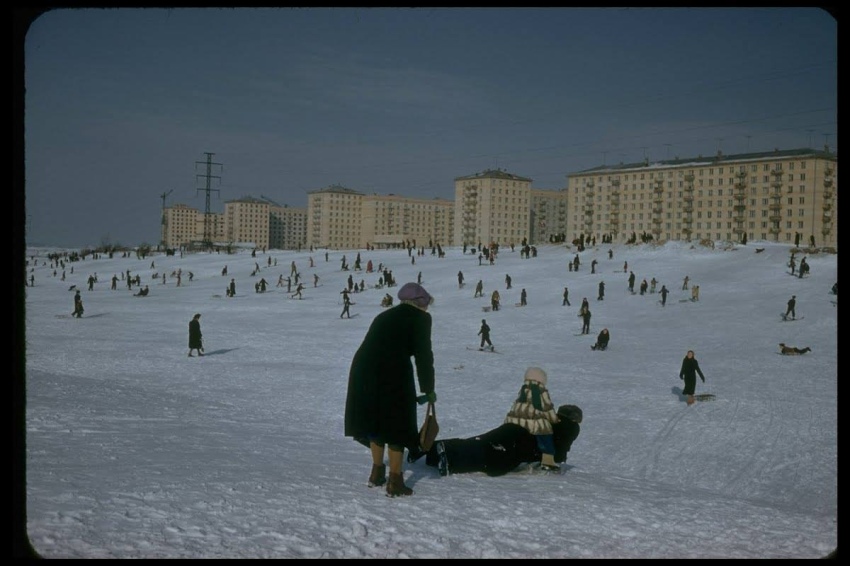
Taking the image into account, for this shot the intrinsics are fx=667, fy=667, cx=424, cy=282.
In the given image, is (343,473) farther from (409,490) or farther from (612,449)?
(612,449)

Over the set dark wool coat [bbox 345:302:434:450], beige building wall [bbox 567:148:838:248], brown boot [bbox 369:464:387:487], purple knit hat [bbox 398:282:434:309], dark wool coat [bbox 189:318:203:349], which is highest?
beige building wall [bbox 567:148:838:248]

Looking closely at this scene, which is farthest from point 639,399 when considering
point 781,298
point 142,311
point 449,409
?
point 142,311

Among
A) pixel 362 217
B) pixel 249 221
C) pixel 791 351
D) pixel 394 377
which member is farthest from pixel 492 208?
pixel 394 377

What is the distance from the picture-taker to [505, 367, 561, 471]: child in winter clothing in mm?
6445

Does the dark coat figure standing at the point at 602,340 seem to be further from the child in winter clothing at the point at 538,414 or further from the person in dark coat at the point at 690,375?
the child in winter clothing at the point at 538,414

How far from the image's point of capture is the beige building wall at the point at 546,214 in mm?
160375

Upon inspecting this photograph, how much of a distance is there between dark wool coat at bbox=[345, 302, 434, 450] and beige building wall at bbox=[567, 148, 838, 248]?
84850mm

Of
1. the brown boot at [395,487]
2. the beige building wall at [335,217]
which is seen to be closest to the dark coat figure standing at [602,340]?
the brown boot at [395,487]

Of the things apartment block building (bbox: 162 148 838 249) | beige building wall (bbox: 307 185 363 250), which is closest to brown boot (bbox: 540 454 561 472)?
apartment block building (bbox: 162 148 838 249)

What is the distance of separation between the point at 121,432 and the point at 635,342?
2100 centimetres

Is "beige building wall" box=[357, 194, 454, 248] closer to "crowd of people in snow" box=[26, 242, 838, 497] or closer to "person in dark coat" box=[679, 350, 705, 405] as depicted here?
"person in dark coat" box=[679, 350, 705, 405]

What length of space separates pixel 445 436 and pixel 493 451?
457 centimetres

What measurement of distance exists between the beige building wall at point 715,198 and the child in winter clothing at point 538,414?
82834mm

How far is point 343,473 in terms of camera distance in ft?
19.1
